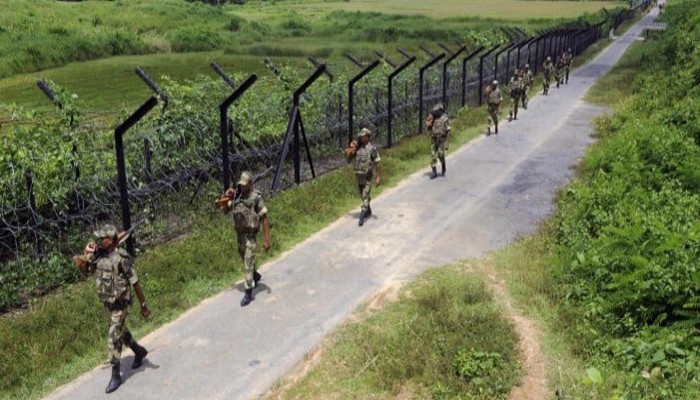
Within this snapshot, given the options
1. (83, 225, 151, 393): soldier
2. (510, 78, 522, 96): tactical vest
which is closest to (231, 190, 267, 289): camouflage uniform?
(83, 225, 151, 393): soldier

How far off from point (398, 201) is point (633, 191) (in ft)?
16.7

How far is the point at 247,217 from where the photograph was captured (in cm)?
941

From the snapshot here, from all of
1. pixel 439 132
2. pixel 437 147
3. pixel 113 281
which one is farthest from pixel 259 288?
pixel 437 147

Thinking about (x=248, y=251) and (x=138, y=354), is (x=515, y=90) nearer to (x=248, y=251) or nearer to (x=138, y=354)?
(x=248, y=251)

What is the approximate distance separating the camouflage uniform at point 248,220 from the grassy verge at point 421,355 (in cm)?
177

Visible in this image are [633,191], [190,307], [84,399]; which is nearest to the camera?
[84,399]

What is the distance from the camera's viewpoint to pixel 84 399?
741cm

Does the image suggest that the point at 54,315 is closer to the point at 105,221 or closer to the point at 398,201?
the point at 105,221

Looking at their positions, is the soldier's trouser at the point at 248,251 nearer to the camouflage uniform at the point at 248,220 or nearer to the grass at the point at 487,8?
the camouflage uniform at the point at 248,220

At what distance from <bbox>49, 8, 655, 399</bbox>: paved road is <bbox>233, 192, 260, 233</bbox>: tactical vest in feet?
3.80

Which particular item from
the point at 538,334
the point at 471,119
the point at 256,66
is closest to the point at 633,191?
the point at 538,334

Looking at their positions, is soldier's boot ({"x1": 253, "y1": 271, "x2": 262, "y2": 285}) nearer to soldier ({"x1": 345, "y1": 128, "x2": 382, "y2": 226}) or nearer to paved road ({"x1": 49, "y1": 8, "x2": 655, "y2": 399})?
paved road ({"x1": 49, "y1": 8, "x2": 655, "y2": 399})

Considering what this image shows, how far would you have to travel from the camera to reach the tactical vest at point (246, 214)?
9.42m

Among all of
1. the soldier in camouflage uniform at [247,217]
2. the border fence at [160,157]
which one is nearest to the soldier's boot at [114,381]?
the soldier in camouflage uniform at [247,217]
